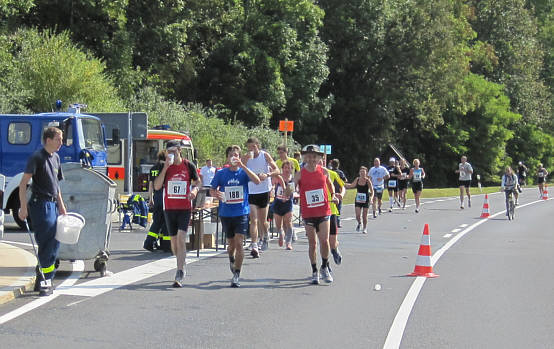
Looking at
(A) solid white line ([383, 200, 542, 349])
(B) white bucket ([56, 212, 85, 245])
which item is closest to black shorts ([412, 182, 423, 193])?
(A) solid white line ([383, 200, 542, 349])

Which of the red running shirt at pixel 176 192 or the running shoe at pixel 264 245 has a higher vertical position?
the red running shirt at pixel 176 192

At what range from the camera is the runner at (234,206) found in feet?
35.4

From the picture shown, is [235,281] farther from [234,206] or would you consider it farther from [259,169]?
[259,169]

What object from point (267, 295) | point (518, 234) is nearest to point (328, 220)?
point (267, 295)

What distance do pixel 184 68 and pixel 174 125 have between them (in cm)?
911

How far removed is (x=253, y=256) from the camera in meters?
14.1

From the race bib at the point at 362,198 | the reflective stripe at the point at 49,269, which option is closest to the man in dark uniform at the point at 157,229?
the reflective stripe at the point at 49,269

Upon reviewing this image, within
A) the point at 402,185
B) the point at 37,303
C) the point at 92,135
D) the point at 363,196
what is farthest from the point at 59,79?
the point at 37,303

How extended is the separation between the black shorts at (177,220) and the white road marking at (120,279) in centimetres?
A: 96

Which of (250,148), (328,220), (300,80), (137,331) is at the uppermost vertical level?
(300,80)

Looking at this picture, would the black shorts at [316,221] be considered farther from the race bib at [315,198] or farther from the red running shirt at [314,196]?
the race bib at [315,198]

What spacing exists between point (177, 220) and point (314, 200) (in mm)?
1775

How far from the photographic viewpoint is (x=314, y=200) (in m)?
11.0

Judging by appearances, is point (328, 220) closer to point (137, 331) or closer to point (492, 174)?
point (137, 331)
